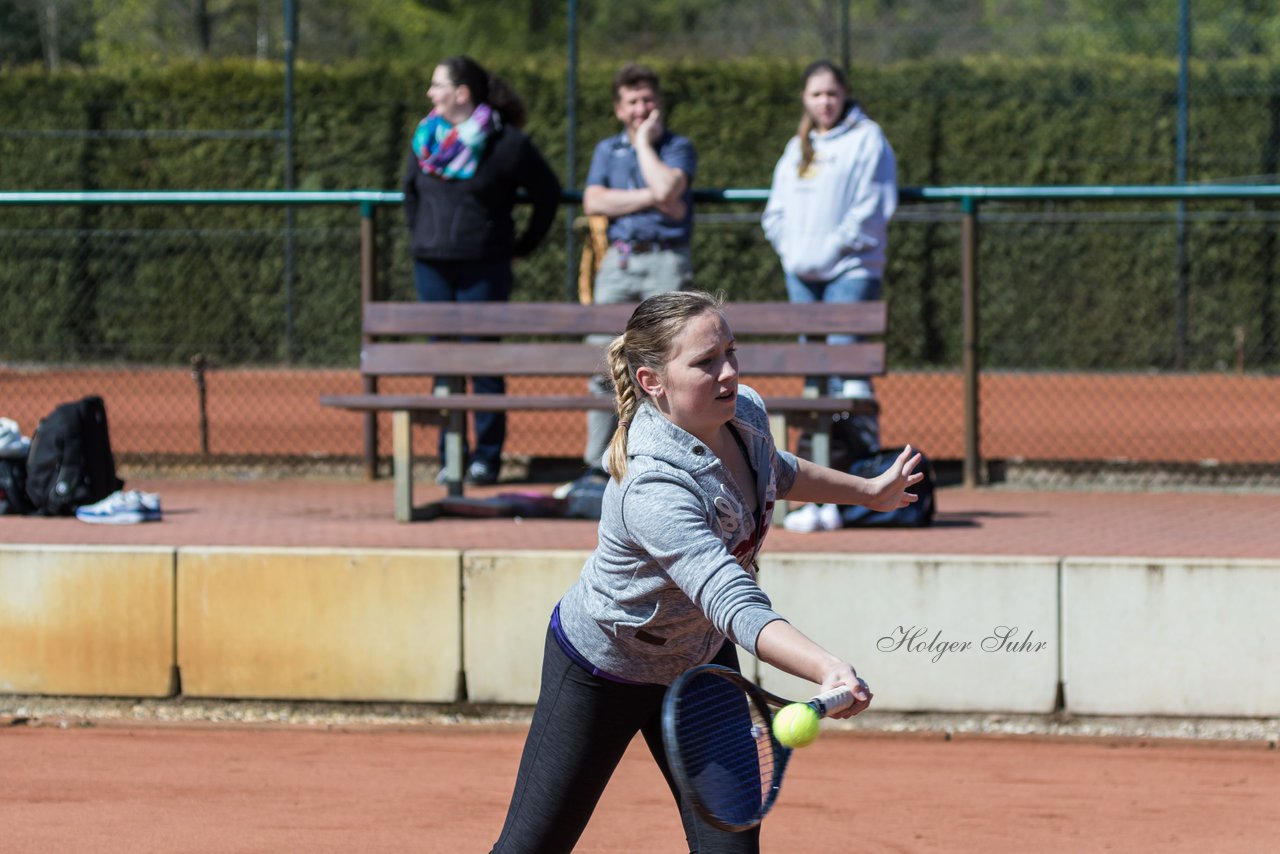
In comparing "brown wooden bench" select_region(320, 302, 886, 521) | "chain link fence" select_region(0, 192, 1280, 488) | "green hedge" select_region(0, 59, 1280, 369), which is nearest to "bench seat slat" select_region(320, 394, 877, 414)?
"brown wooden bench" select_region(320, 302, 886, 521)

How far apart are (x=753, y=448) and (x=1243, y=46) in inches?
692

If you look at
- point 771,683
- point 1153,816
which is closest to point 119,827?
point 771,683

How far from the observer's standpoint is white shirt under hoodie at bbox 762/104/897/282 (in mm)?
7562

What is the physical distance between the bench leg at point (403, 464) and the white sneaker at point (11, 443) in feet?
5.55

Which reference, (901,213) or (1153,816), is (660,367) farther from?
(901,213)

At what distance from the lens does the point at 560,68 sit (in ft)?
58.7

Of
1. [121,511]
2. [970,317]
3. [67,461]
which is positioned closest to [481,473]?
[121,511]

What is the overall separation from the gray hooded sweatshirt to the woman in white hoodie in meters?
4.18

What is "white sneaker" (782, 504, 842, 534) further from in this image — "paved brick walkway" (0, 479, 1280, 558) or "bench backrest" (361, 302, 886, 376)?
"bench backrest" (361, 302, 886, 376)

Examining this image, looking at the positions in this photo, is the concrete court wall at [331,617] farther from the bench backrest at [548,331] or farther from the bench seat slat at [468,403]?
the bench backrest at [548,331]

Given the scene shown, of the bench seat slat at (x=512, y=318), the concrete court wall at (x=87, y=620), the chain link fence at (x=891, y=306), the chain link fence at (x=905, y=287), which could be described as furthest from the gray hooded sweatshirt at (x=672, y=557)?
the chain link fence at (x=891, y=306)

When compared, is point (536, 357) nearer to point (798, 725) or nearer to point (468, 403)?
point (468, 403)

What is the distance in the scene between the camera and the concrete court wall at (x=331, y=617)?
240 inches

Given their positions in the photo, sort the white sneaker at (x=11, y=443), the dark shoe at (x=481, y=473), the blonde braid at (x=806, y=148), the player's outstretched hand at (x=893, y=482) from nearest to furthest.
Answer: the player's outstretched hand at (x=893, y=482) < the white sneaker at (x=11, y=443) < the blonde braid at (x=806, y=148) < the dark shoe at (x=481, y=473)
